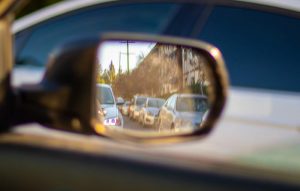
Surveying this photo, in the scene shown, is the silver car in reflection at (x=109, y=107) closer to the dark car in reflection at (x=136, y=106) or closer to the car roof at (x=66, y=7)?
the dark car in reflection at (x=136, y=106)

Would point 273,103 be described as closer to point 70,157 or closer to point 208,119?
point 208,119

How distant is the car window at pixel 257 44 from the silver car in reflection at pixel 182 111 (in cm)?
29

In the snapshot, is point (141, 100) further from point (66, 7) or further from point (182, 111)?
point (66, 7)

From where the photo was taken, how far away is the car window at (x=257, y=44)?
263cm

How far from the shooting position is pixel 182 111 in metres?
2.29

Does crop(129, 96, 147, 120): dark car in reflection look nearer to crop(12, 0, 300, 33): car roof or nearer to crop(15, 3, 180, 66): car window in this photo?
crop(15, 3, 180, 66): car window

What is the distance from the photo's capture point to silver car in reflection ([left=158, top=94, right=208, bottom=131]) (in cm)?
214

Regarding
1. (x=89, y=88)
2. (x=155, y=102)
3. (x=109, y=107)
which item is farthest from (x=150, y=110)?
(x=89, y=88)

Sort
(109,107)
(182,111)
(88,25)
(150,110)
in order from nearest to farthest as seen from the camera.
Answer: (182,111)
(150,110)
(109,107)
(88,25)

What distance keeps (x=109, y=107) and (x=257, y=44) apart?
639 millimetres

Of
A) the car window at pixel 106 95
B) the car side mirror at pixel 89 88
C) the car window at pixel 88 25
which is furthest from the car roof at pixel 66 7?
the car side mirror at pixel 89 88

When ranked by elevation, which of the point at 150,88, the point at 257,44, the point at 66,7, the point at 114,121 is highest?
the point at 66,7

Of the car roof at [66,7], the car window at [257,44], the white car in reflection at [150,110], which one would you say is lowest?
the white car in reflection at [150,110]

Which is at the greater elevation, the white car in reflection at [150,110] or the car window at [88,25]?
the car window at [88,25]
